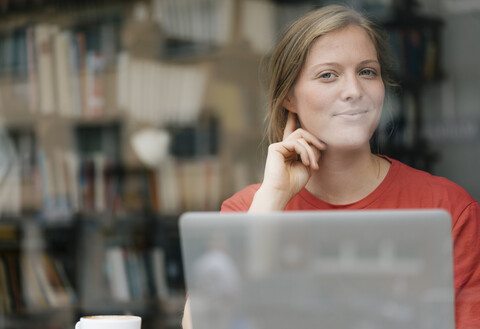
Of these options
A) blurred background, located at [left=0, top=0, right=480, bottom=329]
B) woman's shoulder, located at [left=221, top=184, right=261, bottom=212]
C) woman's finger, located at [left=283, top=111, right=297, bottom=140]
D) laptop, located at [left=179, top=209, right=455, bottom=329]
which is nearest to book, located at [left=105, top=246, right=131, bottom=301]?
blurred background, located at [left=0, top=0, right=480, bottom=329]

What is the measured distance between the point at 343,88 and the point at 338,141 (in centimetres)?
11

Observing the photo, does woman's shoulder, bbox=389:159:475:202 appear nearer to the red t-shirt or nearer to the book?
the red t-shirt

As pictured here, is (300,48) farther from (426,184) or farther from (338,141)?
(426,184)

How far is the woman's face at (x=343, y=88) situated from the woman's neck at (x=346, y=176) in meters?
0.05

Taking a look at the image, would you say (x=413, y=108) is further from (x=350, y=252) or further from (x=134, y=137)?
(x=350, y=252)

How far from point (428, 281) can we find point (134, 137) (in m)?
2.74

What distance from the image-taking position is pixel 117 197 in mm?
3352

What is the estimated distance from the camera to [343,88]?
1334mm

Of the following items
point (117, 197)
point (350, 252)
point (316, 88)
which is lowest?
point (117, 197)

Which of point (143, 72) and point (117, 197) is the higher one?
point (143, 72)

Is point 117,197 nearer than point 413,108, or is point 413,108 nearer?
point 413,108

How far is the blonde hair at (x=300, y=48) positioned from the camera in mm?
1412

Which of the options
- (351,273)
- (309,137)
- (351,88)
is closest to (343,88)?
(351,88)

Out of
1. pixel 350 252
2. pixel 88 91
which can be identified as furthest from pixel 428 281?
pixel 88 91
